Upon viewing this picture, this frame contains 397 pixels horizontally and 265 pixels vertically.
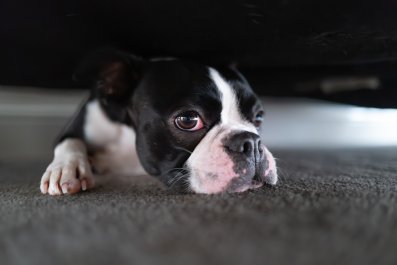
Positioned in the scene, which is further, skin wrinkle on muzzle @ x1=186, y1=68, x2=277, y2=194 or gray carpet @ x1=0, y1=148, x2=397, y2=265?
skin wrinkle on muzzle @ x1=186, y1=68, x2=277, y2=194

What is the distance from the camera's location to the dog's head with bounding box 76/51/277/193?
97 centimetres

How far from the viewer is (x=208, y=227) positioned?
604 millimetres

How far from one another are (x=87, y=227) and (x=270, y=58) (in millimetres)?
856

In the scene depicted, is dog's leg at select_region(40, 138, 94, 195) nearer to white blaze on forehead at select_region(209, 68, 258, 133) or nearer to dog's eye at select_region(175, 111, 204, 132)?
dog's eye at select_region(175, 111, 204, 132)

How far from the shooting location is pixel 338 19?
0.99 m

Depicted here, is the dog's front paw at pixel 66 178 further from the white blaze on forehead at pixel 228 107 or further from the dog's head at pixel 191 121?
the white blaze on forehead at pixel 228 107

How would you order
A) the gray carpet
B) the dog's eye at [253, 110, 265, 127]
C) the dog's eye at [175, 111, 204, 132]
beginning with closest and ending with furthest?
the gray carpet
the dog's eye at [175, 111, 204, 132]
the dog's eye at [253, 110, 265, 127]

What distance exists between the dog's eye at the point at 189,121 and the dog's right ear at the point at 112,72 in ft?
0.96

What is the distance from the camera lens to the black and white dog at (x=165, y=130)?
973 mm

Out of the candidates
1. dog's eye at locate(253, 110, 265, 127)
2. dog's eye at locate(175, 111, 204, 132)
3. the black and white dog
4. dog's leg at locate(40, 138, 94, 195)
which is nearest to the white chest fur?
the black and white dog

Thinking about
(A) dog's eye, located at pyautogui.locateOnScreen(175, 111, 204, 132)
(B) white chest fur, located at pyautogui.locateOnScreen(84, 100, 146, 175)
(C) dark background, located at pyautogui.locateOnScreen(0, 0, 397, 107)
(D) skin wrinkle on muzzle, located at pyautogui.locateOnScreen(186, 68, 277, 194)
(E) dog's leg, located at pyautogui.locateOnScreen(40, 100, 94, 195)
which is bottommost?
(B) white chest fur, located at pyautogui.locateOnScreen(84, 100, 146, 175)

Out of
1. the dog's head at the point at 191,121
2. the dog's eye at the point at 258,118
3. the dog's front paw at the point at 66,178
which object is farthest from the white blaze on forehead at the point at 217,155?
the dog's front paw at the point at 66,178

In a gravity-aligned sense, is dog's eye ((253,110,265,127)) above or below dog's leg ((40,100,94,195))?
above

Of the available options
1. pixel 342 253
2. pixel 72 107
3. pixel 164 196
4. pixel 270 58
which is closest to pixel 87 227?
pixel 164 196
